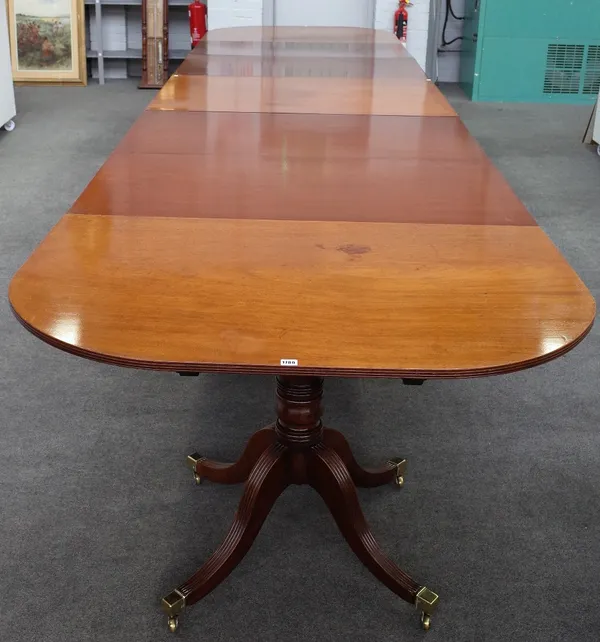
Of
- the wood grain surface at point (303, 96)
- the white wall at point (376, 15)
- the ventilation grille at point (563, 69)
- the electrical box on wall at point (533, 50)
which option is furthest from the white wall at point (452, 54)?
the wood grain surface at point (303, 96)

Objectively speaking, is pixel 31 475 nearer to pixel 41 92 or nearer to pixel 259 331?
pixel 259 331

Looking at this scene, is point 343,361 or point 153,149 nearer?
point 343,361

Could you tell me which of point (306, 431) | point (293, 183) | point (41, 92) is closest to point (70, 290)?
point (306, 431)

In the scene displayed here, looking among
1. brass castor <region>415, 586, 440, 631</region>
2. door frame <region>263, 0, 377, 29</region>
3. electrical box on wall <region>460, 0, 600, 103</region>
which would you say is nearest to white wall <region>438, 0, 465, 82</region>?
electrical box on wall <region>460, 0, 600, 103</region>

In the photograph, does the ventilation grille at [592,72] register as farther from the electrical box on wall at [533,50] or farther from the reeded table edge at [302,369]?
the reeded table edge at [302,369]

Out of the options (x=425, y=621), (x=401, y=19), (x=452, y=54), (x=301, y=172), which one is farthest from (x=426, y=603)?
(x=452, y=54)

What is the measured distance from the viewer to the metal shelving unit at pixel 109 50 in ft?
21.5

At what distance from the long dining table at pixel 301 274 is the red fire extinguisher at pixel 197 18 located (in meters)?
4.18

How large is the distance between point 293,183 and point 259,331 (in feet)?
2.64

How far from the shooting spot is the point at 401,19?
6.52 meters

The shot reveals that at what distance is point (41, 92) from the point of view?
21.1ft

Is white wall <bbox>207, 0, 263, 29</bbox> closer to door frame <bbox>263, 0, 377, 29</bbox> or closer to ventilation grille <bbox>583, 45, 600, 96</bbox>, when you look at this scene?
door frame <bbox>263, 0, 377, 29</bbox>

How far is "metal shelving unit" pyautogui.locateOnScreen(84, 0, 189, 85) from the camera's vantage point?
6559 mm

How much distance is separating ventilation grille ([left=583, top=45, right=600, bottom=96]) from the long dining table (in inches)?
168
